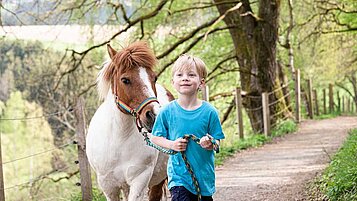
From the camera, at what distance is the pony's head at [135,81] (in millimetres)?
4703

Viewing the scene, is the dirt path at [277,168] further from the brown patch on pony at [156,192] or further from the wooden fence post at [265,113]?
the brown patch on pony at [156,192]

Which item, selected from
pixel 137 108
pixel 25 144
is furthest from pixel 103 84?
pixel 25 144

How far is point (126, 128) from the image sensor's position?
5062mm

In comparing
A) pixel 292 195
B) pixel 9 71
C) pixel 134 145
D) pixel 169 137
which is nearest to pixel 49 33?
pixel 292 195

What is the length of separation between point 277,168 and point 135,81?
5.29m

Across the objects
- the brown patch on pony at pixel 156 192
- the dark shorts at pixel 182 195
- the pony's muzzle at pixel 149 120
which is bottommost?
the brown patch on pony at pixel 156 192

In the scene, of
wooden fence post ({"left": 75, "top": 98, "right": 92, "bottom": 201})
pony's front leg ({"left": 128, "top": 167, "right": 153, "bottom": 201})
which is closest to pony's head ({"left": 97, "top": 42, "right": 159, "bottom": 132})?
pony's front leg ({"left": 128, "top": 167, "right": 153, "bottom": 201})

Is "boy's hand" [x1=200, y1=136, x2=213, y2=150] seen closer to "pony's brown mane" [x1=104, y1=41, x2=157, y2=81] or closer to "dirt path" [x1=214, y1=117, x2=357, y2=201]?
"pony's brown mane" [x1=104, y1=41, x2=157, y2=81]

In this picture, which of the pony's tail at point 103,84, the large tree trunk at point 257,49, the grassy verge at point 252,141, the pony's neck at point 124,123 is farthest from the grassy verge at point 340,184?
the large tree trunk at point 257,49

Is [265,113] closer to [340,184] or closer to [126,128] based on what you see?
[340,184]

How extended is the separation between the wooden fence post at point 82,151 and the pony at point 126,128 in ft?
7.64

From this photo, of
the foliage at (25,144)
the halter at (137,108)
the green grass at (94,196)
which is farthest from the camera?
the foliage at (25,144)

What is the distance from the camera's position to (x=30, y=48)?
39.4 meters

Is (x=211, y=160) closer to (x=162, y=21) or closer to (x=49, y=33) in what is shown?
(x=49, y=33)
